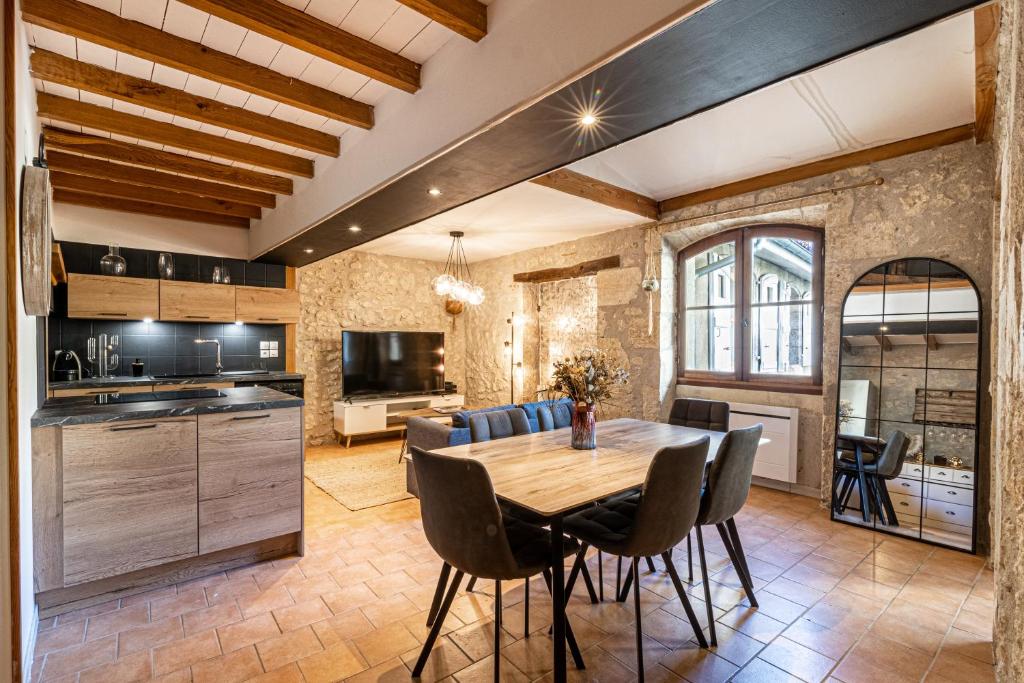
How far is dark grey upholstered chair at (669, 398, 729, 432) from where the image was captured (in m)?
3.23

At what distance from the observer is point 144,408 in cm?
248

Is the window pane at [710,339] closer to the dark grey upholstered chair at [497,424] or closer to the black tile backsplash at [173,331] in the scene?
the dark grey upholstered chair at [497,424]

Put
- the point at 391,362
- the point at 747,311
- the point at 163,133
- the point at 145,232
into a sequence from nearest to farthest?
the point at 163,133 → the point at 747,311 → the point at 145,232 → the point at 391,362

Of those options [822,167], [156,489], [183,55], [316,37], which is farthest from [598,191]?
[156,489]

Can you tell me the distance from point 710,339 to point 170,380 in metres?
5.51

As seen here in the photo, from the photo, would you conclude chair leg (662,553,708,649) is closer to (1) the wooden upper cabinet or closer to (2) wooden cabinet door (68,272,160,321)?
(1) the wooden upper cabinet

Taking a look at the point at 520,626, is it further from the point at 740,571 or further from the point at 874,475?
the point at 874,475

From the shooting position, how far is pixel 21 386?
180 centimetres

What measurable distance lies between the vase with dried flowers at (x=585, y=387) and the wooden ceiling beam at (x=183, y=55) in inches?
72.9

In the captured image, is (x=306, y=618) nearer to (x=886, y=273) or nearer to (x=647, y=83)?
(x=647, y=83)

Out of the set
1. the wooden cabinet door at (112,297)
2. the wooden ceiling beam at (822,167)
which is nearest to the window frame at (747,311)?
the wooden ceiling beam at (822,167)

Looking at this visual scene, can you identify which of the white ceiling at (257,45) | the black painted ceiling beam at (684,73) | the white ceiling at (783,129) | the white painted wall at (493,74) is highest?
the white ceiling at (783,129)

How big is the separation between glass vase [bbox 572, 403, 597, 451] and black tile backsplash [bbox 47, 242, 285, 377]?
428 centimetres

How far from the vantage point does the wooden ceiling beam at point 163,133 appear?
261cm
